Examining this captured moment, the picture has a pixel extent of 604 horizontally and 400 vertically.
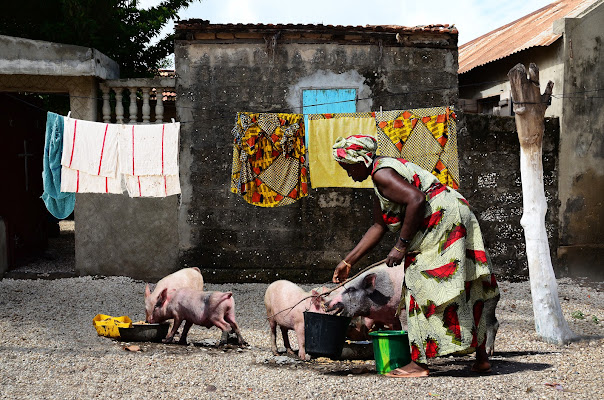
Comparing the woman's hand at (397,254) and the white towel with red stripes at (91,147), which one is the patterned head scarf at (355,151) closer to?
the woman's hand at (397,254)

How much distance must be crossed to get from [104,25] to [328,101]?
5.41m

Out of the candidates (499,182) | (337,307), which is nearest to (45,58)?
(337,307)

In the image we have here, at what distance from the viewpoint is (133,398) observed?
4.10 m

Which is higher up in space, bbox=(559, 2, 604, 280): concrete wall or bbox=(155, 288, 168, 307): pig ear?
bbox=(559, 2, 604, 280): concrete wall

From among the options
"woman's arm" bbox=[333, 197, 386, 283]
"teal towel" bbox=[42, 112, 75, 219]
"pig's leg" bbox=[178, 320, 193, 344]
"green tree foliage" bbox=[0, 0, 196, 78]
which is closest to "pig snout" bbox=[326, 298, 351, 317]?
"woman's arm" bbox=[333, 197, 386, 283]

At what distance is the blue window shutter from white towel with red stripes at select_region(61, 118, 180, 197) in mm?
2009

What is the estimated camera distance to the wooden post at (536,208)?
18.7 feet

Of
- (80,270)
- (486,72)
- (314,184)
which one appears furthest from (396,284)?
(486,72)

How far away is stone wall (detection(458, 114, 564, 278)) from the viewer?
904cm

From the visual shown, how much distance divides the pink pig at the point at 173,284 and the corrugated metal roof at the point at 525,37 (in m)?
6.31

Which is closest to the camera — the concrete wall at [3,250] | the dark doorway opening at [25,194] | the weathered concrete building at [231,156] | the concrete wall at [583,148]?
the weathered concrete building at [231,156]

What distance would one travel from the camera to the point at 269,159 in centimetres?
822

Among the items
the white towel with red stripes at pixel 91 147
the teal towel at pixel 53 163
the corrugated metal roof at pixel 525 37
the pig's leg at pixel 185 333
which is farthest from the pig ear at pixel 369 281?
the corrugated metal roof at pixel 525 37

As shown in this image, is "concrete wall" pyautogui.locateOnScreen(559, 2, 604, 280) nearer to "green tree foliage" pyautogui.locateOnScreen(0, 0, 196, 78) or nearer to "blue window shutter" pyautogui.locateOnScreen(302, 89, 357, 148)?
"blue window shutter" pyautogui.locateOnScreen(302, 89, 357, 148)
